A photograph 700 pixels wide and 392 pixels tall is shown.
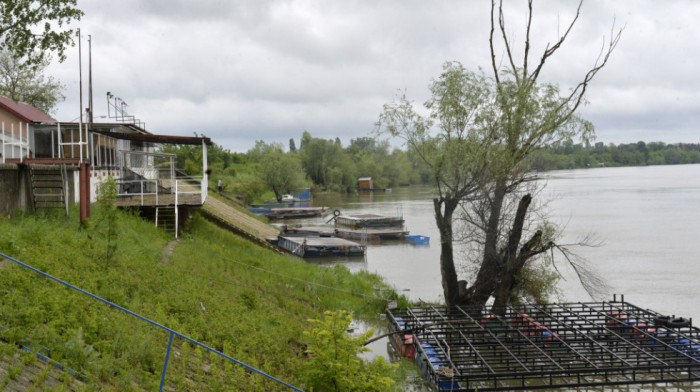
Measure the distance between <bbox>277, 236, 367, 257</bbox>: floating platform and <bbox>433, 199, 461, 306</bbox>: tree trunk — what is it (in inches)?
698

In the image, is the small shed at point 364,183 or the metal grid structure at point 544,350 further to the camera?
the small shed at point 364,183

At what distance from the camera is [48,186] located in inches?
641

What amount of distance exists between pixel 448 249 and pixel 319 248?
18.7 m

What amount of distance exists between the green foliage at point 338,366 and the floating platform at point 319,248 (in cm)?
2692

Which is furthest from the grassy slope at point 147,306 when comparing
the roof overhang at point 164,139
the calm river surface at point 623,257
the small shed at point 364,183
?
the small shed at point 364,183

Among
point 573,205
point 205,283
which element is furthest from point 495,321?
point 573,205

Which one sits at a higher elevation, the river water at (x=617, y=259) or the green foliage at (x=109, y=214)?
the green foliage at (x=109, y=214)

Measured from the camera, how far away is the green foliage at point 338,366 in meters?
10.0

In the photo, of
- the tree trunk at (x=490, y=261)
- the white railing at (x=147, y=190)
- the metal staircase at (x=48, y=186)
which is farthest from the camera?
the white railing at (x=147, y=190)

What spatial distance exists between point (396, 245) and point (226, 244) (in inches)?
914

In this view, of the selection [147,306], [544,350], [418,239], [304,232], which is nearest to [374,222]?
→ [418,239]

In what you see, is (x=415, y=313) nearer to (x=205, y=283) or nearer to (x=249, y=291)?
(x=249, y=291)

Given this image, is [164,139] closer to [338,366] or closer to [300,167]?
[338,366]

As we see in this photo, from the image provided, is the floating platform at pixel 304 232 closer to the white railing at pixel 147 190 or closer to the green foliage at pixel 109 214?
A: the white railing at pixel 147 190
